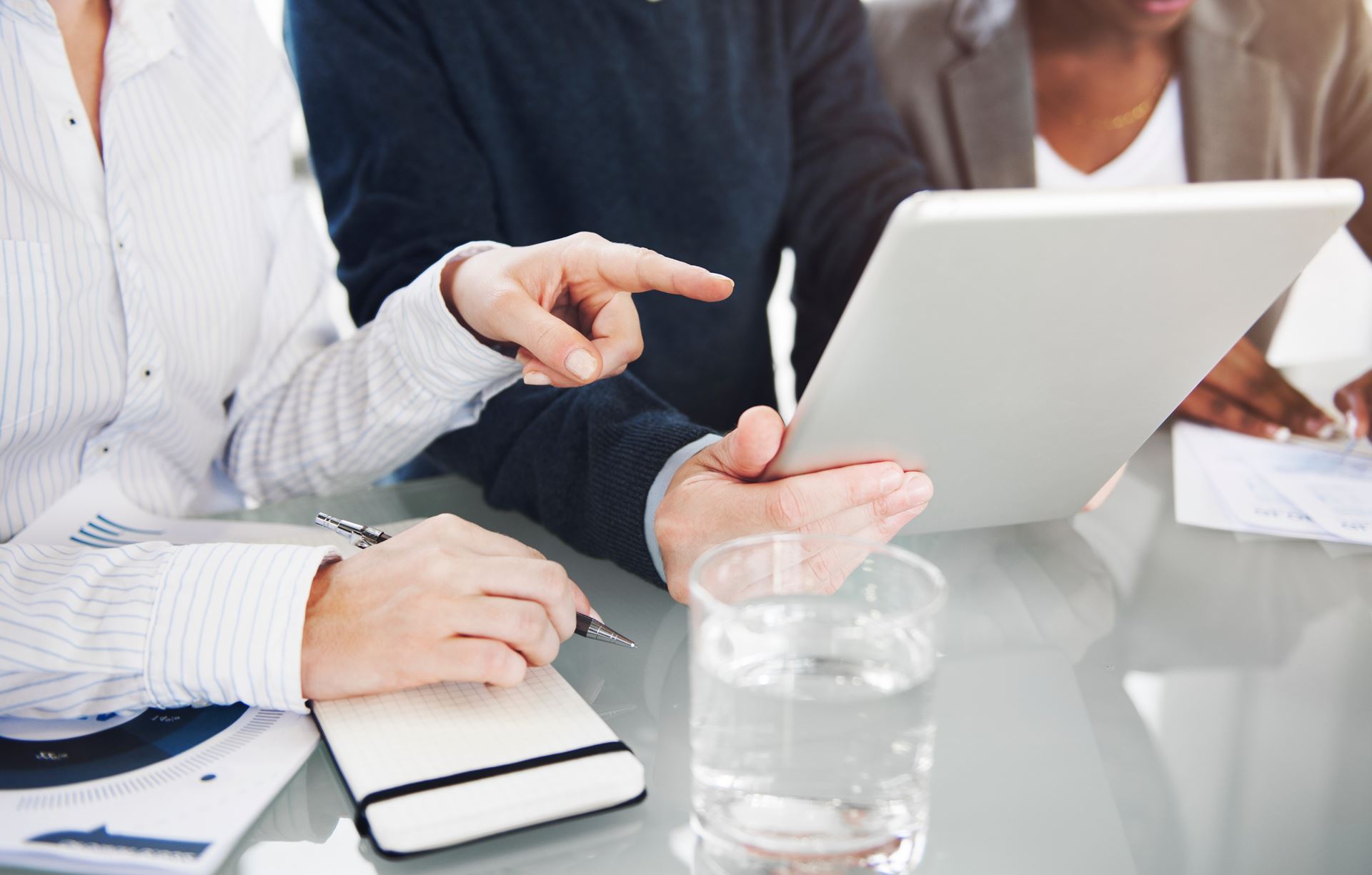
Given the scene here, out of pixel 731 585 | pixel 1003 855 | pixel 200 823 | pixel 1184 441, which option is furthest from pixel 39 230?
pixel 1184 441

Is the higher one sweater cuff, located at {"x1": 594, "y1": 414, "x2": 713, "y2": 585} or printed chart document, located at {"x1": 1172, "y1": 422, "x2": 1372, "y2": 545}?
sweater cuff, located at {"x1": 594, "y1": 414, "x2": 713, "y2": 585}

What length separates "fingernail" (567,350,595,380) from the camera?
2.25ft

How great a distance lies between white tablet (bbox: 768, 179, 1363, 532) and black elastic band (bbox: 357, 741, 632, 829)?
214 mm

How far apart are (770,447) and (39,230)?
59 cm

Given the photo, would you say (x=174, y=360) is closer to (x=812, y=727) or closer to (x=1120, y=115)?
(x=812, y=727)

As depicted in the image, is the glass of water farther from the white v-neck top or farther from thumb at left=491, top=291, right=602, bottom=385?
the white v-neck top

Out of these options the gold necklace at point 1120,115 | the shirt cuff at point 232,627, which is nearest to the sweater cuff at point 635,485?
the shirt cuff at point 232,627

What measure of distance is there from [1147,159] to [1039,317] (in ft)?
3.95

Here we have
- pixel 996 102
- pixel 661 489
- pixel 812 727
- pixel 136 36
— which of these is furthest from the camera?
pixel 996 102

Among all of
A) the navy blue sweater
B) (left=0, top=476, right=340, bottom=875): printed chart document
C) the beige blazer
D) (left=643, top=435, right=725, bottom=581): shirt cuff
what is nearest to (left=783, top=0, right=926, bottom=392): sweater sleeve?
the navy blue sweater

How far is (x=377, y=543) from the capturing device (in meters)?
0.71

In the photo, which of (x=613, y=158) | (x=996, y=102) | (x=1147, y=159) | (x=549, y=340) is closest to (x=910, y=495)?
(x=549, y=340)

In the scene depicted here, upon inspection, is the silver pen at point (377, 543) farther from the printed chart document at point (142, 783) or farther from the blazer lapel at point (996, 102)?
the blazer lapel at point (996, 102)

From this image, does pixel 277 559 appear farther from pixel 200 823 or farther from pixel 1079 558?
pixel 1079 558
